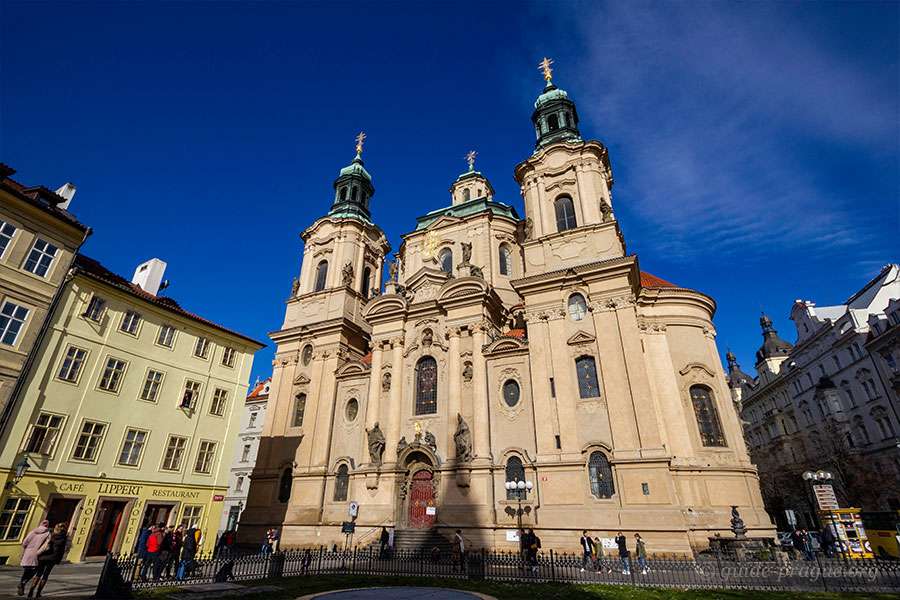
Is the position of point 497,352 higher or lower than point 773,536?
higher

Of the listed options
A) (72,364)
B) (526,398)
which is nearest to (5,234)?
(72,364)

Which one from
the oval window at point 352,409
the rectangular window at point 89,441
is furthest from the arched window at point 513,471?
the rectangular window at point 89,441

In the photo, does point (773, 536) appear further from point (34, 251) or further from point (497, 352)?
point (34, 251)

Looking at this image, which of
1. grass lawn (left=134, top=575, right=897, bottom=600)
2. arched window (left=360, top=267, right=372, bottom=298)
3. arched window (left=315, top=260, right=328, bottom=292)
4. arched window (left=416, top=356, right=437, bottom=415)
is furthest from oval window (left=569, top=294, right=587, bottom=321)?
arched window (left=315, top=260, right=328, bottom=292)

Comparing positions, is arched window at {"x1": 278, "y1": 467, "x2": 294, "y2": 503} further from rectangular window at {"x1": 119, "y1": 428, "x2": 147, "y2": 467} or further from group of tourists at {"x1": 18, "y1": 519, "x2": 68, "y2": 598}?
group of tourists at {"x1": 18, "y1": 519, "x2": 68, "y2": 598}

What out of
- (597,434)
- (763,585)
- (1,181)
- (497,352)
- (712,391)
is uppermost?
(1,181)

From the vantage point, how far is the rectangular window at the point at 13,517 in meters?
16.7

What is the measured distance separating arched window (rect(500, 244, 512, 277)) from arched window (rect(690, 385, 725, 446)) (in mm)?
15037

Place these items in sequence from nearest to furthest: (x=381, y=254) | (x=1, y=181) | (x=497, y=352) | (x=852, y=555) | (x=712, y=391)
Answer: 1. (x=1, y=181)
2. (x=852, y=555)
3. (x=712, y=391)
4. (x=497, y=352)
5. (x=381, y=254)

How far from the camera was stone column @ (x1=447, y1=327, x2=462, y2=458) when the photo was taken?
82.6ft

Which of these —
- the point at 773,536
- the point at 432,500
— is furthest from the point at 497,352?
the point at 773,536

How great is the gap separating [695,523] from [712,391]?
683 centimetres

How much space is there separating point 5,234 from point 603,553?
87.0ft

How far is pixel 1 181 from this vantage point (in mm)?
17375
